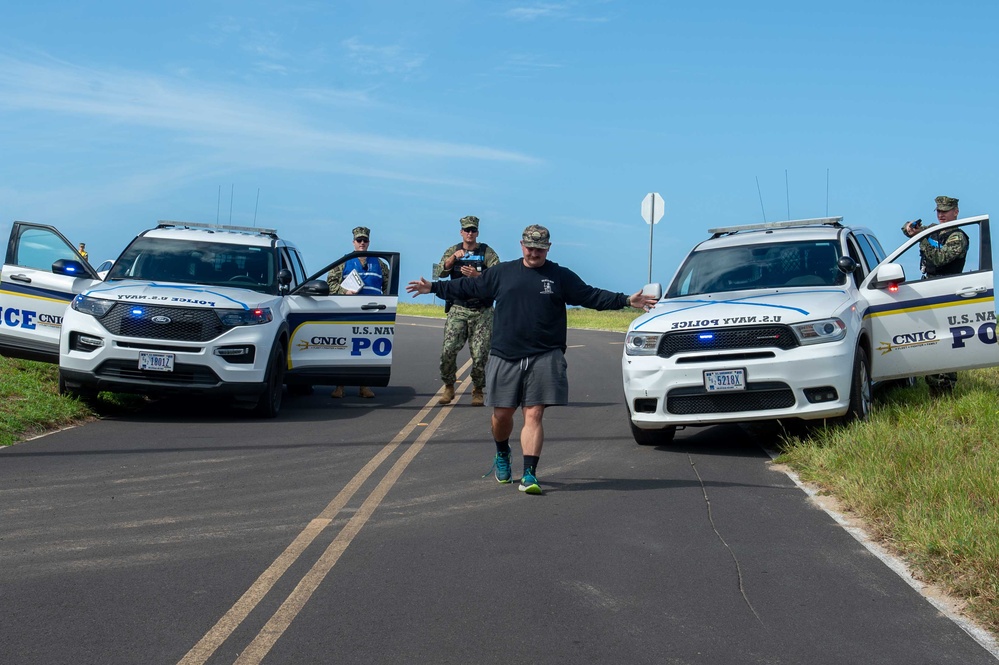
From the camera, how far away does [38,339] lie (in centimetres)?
1309

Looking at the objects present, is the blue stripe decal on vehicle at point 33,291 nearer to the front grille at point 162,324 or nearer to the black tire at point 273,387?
the front grille at point 162,324

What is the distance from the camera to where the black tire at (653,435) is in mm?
11039

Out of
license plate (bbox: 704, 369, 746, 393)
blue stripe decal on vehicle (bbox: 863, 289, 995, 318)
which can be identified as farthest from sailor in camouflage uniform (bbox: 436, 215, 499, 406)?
blue stripe decal on vehicle (bbox: 863, 289, 995, 318)

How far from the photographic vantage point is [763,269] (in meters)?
11.8

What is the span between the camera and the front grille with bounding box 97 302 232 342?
12.2 meters

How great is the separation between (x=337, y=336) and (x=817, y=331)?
566 centimetres

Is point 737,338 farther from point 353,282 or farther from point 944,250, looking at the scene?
point 353,282

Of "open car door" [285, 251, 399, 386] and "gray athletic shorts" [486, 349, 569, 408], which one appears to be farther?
"open car door" [285, 251, 399, 386]

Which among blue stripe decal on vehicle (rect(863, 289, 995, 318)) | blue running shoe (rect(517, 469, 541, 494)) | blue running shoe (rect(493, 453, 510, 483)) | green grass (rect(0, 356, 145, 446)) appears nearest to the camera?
blue running shoe (rect(517, 469, 541, 494))

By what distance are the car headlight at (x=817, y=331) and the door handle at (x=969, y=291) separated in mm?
1762

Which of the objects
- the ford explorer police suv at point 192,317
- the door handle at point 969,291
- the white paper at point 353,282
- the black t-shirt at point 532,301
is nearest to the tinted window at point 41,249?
the ford explorer police suv at point 192,317

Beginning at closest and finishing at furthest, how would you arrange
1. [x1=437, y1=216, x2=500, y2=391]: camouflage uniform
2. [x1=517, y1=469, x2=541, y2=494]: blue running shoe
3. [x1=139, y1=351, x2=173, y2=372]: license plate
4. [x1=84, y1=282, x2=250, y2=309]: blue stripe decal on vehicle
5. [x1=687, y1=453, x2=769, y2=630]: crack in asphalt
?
[x1=687, y1=453, x2=769, y2=630]: crack in asphalt → [x1=517, y1=469, x2=541, y2=494]: blue running shoe → [x1=139, y1=351, x2=173, y2=372]: license plate → [x1=84, y1=282, x2=250, y2=309]: blue stripe decal on vehicle → [x1=437, y1=216, x2=500, y2=391]: camouflage uniform

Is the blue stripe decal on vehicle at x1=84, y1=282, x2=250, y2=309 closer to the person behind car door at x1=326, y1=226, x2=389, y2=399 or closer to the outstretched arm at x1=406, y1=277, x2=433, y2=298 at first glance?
the person behind car door at x1=326, y1=226, x2=389, y2=399

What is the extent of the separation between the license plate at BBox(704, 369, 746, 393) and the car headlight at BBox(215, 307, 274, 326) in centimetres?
489
